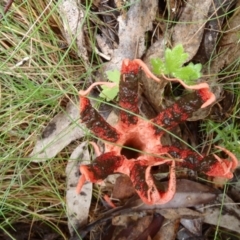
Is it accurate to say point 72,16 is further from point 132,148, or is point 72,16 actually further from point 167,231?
point 167,231

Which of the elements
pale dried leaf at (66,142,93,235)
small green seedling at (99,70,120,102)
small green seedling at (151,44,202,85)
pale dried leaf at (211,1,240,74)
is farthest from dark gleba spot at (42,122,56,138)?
pale dried leaf at (211,1,240,74)

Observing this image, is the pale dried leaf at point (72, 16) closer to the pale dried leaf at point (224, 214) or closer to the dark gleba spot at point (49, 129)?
the dark gleba spot at point (49, 129)

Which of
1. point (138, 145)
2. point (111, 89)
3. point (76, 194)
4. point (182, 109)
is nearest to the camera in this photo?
point (182, 109)

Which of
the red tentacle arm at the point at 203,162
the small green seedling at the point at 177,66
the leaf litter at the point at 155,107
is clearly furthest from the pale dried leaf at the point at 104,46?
the red tentacle arm at the point at 203,162

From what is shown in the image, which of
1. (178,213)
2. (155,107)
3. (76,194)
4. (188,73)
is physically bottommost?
(178,213)

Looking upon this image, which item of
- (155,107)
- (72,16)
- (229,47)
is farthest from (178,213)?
(72,16)

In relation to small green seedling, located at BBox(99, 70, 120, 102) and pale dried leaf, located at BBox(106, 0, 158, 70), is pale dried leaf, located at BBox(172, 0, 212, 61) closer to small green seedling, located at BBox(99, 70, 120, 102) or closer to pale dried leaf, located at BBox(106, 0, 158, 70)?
pale dried leaf, located at BBox(106, 0, 158, 70)
